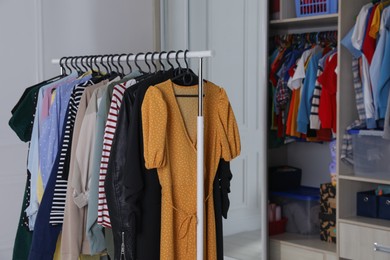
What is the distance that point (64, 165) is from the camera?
9.54ft

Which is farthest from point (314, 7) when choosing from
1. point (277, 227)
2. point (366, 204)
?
point (277, 227)

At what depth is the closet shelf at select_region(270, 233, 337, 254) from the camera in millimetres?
3795

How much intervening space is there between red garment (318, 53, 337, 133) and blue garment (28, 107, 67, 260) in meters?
1.58

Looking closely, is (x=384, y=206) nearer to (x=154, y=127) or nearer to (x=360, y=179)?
(x=360, y=179)

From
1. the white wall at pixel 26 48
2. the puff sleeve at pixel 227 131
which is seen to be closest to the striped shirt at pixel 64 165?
the puff sleeve at pixel 227 131

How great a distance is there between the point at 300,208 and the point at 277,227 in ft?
0.64

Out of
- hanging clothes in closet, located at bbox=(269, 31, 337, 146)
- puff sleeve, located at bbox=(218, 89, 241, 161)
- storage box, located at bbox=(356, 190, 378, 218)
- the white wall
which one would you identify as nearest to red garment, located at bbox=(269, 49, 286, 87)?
hanging clothes in closet, located at bbox=(269, 31, 337, 146)

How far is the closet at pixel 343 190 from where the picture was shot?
3.48 meters

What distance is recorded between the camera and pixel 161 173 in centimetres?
257

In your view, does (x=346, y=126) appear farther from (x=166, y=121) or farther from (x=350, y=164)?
(x=166, y=121)

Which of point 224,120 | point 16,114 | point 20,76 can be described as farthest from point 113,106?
point 20,76

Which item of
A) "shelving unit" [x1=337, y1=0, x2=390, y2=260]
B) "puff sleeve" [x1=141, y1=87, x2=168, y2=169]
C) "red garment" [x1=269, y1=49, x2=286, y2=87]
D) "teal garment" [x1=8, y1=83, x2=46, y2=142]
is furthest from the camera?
"red garment" [x1=269, y1=49, x2=286, y2=87]

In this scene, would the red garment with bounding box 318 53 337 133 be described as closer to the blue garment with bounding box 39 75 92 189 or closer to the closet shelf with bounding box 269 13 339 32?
the closet shelf with bounding box 269 13 339 32

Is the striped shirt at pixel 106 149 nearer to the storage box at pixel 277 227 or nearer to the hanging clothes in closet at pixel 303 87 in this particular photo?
the hanging clothes in closet at pixel 303 87
